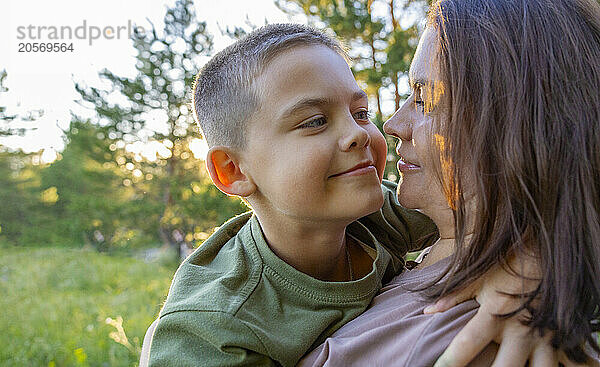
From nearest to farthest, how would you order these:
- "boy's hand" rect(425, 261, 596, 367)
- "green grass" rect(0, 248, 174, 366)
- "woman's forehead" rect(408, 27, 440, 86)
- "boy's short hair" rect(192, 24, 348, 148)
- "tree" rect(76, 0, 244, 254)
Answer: "boy's hand" rect(425, 261, 596, 367), "woman's forehead" rect(408, 27, 440, 86), "boy's short hair" rect(192, 24, 348, 148), "green grass" rect(0, 248, 174, 366), "tree" rect(76, 0, 244, 254)

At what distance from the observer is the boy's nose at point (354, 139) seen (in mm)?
1354

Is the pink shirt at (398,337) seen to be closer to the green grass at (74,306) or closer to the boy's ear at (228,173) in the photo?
the boy's ear at (228,173)

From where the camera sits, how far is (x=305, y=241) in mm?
1485

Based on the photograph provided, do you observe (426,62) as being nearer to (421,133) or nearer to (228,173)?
(421,133)

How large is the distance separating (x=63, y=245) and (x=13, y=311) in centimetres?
1083

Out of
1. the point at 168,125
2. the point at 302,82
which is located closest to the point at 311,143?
the point at 302,82

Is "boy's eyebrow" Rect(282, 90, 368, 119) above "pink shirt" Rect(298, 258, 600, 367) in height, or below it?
above

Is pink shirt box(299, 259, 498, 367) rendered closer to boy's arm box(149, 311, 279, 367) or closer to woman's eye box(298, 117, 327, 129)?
boy's arm box(149, 311, 279, 367)

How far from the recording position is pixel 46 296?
8.57 m

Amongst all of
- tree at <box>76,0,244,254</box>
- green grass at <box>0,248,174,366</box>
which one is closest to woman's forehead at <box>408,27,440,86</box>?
green grass at <box>0,248,174,366</box>

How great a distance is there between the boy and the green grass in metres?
1.52

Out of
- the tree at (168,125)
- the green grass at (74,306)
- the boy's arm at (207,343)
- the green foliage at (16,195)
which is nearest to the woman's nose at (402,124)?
the boy's arm at (207,343)

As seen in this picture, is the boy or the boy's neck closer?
the boy

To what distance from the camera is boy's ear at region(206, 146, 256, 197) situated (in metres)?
1.51
